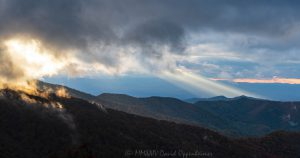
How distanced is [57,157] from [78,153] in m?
7.57

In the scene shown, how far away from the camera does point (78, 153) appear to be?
5079 inches

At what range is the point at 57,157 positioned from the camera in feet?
432
